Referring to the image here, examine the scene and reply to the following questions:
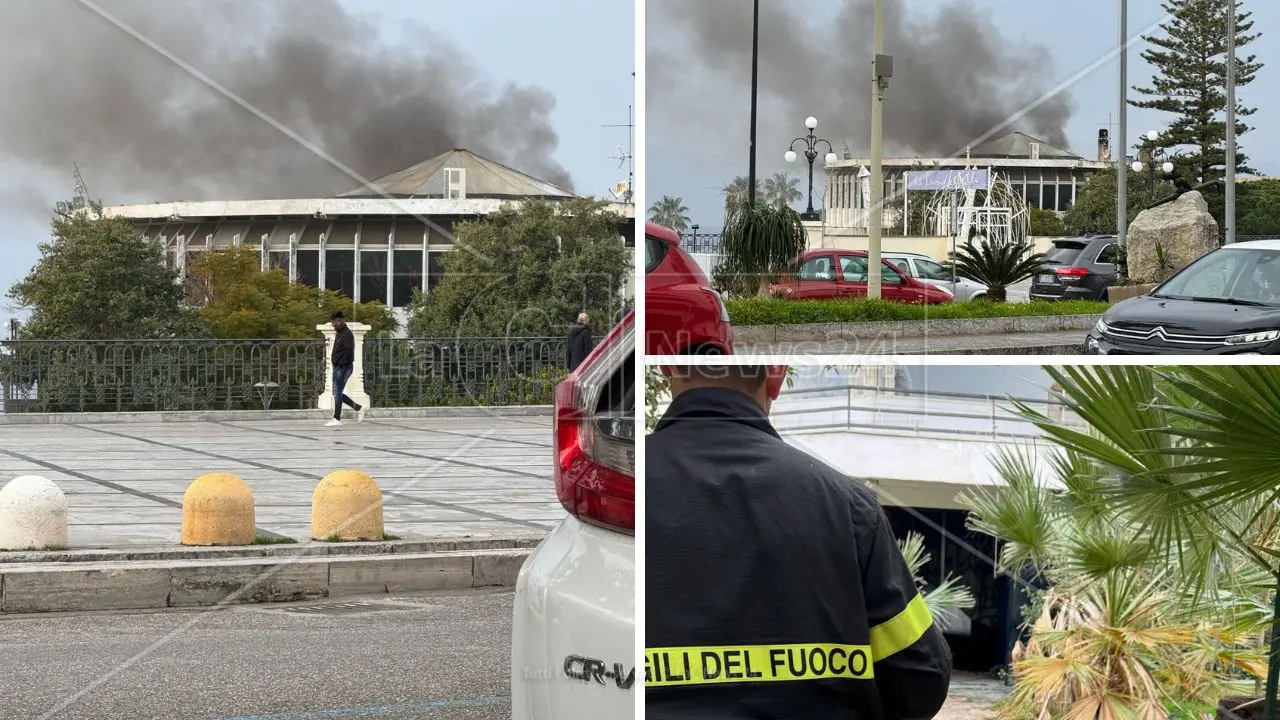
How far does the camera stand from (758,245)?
156 centimetres

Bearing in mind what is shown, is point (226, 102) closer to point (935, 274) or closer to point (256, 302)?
point (256, 302)

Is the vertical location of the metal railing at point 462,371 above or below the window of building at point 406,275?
below

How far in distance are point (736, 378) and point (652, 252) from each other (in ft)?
0.63

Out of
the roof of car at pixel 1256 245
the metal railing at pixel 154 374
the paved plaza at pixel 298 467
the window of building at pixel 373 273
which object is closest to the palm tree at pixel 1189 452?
the roof of car at pixel 1256 245

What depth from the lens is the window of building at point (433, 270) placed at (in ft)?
9.67

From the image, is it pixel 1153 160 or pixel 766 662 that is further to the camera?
pixel 1153 160

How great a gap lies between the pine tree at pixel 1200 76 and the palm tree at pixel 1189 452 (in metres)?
0.29

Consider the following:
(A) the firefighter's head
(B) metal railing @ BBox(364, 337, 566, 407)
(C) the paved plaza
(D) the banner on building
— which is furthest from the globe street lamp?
(C) the paved plaza

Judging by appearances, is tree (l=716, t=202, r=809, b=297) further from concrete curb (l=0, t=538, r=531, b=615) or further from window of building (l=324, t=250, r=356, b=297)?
concrete curb (l=0, t=538, r=531, b=615)

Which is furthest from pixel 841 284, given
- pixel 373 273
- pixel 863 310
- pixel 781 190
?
pixel 373 273

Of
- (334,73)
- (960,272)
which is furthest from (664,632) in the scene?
(334,73)

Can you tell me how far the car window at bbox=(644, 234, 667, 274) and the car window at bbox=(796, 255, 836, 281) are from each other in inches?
6.4

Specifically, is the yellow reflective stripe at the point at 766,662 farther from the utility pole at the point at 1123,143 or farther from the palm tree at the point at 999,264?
the utility pole at the point at 1123,143

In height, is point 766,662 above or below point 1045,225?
below
